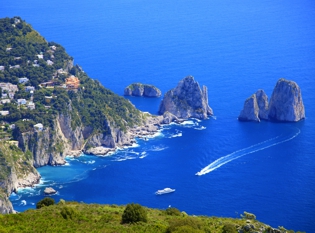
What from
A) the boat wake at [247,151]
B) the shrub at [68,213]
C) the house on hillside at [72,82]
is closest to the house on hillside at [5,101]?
the house on hillside at [72,82]

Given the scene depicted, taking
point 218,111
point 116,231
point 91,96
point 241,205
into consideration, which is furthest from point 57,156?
point 116,231

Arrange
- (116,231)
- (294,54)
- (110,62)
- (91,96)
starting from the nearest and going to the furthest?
(116,231), (91,96), (110,62), (294,54)

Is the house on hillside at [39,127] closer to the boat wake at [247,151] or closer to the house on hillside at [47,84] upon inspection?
the house on hillside at [47,84]

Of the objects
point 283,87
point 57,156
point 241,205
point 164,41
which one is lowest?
point 241,205

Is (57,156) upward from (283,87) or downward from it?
downward

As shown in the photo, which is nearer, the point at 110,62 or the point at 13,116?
the point at 13,116

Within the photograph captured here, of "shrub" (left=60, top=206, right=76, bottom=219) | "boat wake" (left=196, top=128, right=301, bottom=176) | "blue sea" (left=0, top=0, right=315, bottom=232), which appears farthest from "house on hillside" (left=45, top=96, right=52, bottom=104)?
"shrub" (left=60, top=206, right=76, bottom=219)

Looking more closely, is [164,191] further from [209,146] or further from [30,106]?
[30,106]

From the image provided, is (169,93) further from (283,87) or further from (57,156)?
(57,156)
